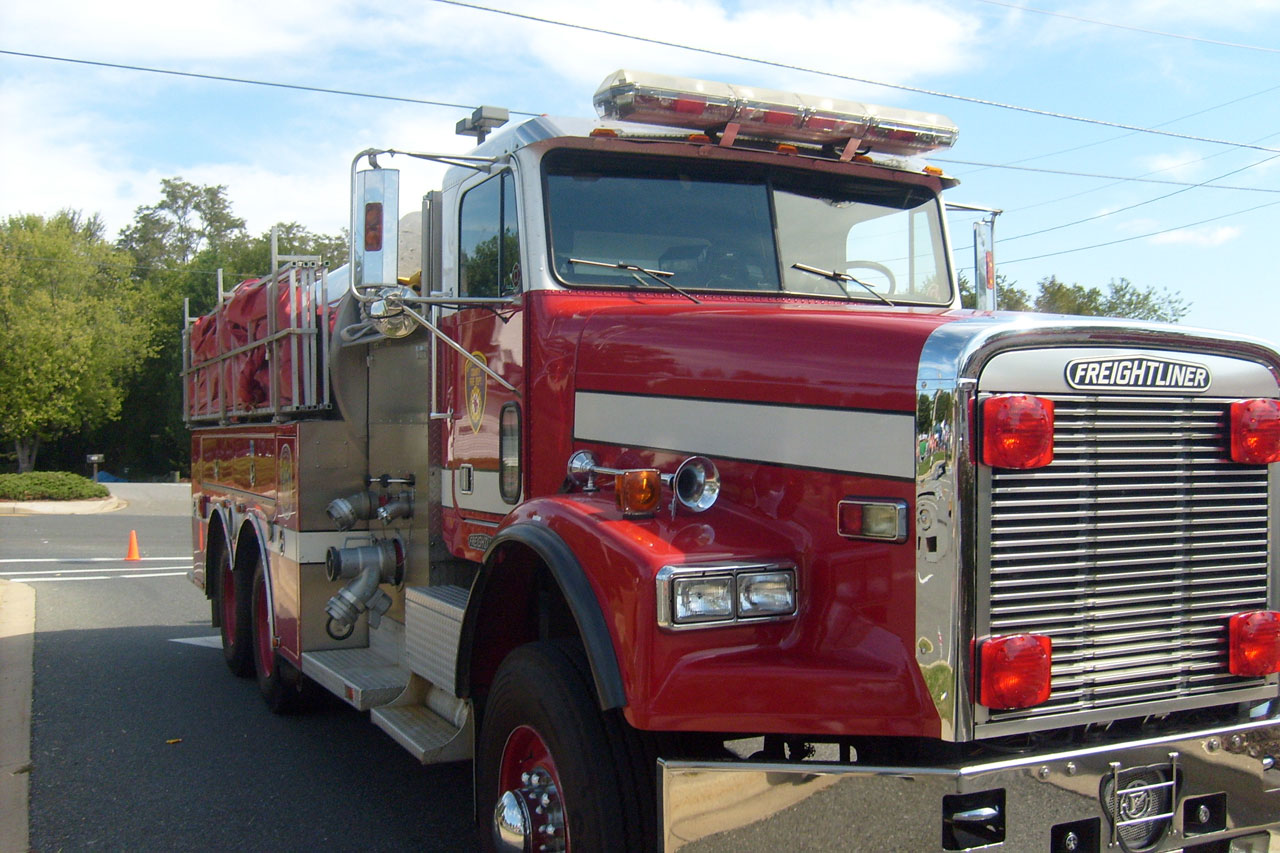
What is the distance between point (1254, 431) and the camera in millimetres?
2908

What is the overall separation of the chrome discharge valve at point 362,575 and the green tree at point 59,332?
3838 cm

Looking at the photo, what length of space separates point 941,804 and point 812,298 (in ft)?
6.73

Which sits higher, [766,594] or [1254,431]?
[1254,431]

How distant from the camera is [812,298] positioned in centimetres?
407

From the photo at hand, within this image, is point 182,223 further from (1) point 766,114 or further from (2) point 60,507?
(1) point 766,114

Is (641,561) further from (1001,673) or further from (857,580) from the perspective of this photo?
(1001,673)

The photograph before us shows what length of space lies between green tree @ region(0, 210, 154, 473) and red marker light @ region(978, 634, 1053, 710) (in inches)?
1656

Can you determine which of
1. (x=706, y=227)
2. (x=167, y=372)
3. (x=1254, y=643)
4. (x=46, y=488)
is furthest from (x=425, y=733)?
(x=167, y=372)

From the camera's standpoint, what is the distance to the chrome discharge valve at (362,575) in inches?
214

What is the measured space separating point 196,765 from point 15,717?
1671mm

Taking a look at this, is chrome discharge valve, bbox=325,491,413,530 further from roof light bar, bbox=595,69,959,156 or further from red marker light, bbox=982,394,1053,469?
red marker light, bbox=982,394,1053,469

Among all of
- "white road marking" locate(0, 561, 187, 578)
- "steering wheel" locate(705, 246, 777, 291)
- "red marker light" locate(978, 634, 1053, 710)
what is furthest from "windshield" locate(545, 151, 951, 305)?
"white road marking" locate(0, 561, 187, 578)

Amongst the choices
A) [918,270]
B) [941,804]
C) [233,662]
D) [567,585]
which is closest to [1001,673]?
[941,804]

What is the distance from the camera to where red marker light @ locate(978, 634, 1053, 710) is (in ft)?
8.35
